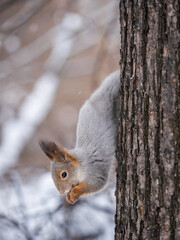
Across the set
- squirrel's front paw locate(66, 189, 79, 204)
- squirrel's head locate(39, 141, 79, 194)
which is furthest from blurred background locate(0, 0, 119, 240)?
squirrel's front paw locate(66, 189, 79, 204)

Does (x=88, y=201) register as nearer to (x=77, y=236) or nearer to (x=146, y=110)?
(x=77, y=236)

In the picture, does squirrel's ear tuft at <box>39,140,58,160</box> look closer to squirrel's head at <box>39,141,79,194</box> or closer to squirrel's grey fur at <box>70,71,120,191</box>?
squirrel's head at <box>39,141,79,194</box>

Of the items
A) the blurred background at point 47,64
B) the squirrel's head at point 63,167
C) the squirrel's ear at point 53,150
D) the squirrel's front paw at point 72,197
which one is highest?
the blurred background at point 47,64

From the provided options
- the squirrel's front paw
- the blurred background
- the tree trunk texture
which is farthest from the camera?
the blurred background

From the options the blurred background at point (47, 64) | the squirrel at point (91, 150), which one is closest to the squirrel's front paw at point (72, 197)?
the squirrel at point (91, 150)

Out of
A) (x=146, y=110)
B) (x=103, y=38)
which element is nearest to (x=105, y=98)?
(x=146, y=110)

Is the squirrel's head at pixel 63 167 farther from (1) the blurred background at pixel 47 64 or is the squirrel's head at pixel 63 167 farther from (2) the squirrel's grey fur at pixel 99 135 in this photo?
(1) the blurred background at pixel 47 64

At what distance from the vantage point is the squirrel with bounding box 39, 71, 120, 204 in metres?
1.89

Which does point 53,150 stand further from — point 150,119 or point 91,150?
point 150,119

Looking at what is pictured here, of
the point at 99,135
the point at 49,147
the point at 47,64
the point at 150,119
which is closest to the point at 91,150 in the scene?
the point at 99,135

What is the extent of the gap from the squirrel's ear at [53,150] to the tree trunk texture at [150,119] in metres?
0.51

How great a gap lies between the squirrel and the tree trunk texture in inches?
16.5

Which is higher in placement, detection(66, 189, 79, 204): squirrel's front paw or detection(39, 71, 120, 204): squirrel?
detection(39, 71, 120, 204): squirrel

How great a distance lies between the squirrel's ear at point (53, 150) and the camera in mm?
1872
